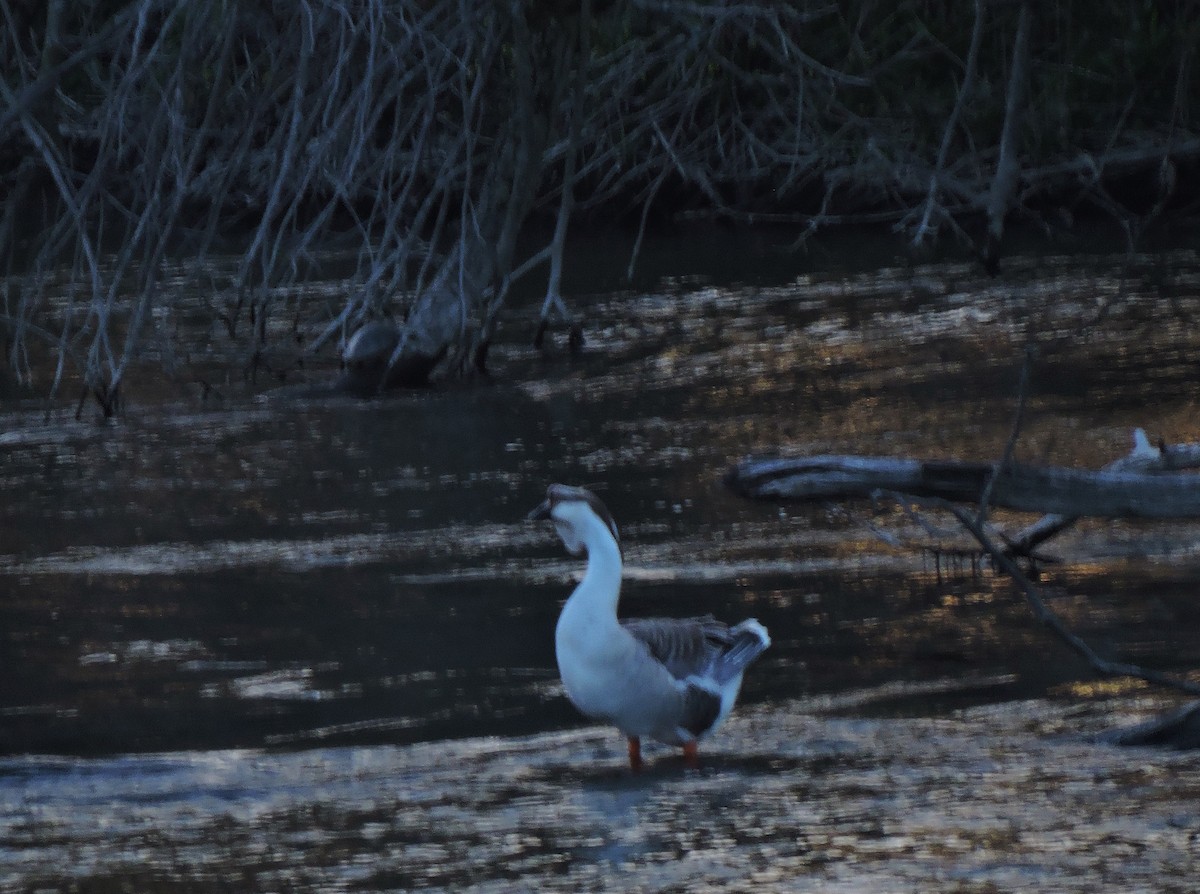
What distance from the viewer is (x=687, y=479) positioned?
12141mm

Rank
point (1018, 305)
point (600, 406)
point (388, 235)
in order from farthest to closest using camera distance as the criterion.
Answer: point (1018, 305), point (600, 406), point (388, 235)

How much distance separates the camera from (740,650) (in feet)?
23.5

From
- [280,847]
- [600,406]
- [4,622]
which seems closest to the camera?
[280,847]

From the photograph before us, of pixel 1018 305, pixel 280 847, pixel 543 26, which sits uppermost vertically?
pixel 543 26

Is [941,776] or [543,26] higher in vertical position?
[543,26]

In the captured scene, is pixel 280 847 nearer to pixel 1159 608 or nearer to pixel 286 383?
pixel 1159 608

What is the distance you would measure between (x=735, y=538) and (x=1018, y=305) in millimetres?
9002

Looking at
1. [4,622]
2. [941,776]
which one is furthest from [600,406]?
[941,776]

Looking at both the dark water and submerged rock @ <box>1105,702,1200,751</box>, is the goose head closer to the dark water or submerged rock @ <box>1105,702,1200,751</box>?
the dark water

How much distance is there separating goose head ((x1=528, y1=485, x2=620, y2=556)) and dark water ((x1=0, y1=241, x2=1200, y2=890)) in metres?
0.76

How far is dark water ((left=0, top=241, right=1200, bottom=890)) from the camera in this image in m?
6.71

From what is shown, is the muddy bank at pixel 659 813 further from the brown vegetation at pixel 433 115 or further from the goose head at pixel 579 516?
the brown vegetation at pixel 433 115

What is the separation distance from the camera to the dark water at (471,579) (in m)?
6.71

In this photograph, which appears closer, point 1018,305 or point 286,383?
point 286,383
